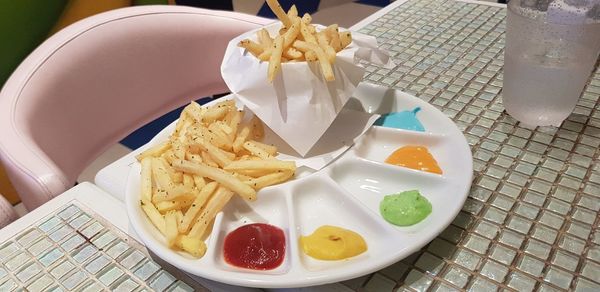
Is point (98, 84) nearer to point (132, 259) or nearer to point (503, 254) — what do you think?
point (132, 259)

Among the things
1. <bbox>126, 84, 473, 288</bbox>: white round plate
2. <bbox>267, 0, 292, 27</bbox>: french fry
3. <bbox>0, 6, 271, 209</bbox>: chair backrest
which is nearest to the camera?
<bbox>126, 84, 473, 288</bbox>: white round plate

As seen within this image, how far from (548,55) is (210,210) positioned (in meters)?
0.56

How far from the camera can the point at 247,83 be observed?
0.74 m

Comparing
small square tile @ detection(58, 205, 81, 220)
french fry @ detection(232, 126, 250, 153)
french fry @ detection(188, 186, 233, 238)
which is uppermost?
french fry @ detection(232, 126, 250, 153)

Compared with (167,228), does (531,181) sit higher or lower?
lower

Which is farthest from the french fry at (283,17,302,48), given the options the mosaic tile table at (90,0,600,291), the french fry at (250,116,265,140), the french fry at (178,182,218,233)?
the mosaic tile table at (90,0,600,291)

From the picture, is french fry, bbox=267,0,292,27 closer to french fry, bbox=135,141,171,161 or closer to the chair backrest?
french fry, bbox=135,141,171,161

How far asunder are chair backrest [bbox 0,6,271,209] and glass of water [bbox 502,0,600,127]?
27.9 inches

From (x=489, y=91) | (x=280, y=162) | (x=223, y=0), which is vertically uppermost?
(x=280, y=162)

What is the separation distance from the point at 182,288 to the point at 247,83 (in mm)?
310

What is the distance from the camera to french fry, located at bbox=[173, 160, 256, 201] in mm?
607

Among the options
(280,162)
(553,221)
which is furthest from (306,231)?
(553,221)

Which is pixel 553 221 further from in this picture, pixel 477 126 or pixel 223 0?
pixel 223 0

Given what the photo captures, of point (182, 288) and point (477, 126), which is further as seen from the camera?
point (477, 126)
